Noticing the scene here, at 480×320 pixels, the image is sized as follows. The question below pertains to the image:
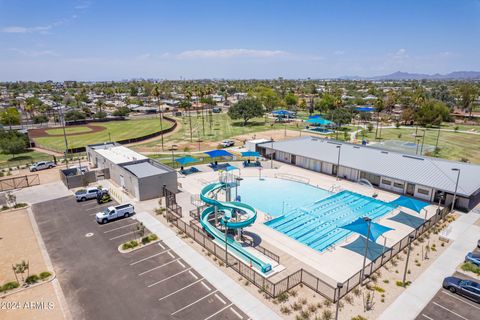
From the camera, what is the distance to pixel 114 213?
35.2 meters

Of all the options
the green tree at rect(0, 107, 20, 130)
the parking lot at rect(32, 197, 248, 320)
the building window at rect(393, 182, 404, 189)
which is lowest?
the parking lot at rect(32, 197, 248, 320)

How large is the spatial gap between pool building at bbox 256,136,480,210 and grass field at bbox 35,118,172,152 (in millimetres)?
48043

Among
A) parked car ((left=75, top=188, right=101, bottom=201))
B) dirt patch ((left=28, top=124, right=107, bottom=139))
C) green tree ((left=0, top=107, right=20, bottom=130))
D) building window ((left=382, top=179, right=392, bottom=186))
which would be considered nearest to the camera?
parked car ((left=75, top=188, right=101, bottom=201))

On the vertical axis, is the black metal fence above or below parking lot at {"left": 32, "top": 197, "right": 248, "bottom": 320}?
above

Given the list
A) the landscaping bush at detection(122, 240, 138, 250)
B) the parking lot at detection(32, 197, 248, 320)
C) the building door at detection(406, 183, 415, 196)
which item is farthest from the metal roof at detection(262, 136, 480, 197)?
the landscaping bush at detection(122, 240, 138, 250)

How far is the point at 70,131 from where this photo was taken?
314ft

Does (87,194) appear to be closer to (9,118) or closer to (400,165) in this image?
(400,165)

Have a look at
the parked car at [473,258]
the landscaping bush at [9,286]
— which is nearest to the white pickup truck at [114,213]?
the landscaping bush at [9,286]

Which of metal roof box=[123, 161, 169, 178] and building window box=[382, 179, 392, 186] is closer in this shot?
metal roof box=[123, 161, 169, 178]

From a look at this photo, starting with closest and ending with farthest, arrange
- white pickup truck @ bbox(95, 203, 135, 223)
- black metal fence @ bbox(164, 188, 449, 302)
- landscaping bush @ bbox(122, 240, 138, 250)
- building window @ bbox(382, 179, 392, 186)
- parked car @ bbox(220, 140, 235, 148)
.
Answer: black metal fence @ bbox(164, 188, 449, 302) < landscaping bush @ bbox(122, 240, 138, 250) < white pickup truck @ bbox(95, 203, 135, 223) < building window @ bbox(382, 179, 392, 186) < parked car @ bbox(220, 140, 235, 148)

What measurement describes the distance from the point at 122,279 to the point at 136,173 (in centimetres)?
2054

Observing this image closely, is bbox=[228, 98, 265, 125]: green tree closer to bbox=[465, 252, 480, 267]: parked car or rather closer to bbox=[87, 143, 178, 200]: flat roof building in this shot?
bbox=[87, 143, 178, 200]: flat roof building

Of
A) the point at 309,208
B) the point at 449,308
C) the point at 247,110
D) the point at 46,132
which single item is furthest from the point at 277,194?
the point at 46,132

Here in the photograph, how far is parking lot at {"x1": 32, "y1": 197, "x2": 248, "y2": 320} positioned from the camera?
69.9ft
